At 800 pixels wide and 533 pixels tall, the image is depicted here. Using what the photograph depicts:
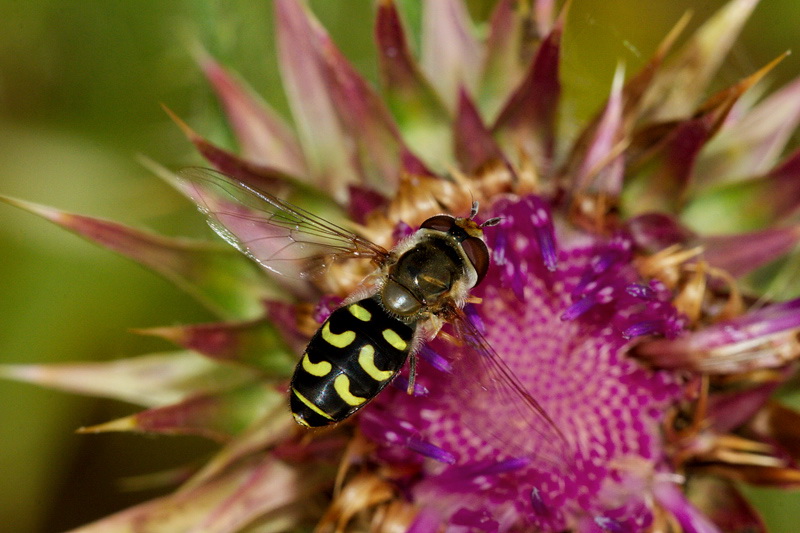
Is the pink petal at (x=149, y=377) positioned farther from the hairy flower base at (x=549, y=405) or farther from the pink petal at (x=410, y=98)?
the pink petal at (x=410, y=98)

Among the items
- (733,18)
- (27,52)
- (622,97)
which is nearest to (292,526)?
(622,97)

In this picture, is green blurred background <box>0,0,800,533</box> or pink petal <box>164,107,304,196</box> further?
green blurred background <box>0,0,800,533</box>

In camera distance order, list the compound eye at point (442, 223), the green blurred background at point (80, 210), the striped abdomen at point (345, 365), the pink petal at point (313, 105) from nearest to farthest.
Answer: the striped abdomen at point (345, 365)
the compound eye at point (442, 223)
the pink petal at point (313, 105)
the green blurred background at point (80, 210)

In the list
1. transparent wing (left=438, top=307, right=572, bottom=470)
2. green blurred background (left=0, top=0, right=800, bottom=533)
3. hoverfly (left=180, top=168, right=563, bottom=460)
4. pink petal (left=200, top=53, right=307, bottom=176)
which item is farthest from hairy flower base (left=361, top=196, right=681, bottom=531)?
green blurred background (left=0, top=0, right=800, bottom=533)

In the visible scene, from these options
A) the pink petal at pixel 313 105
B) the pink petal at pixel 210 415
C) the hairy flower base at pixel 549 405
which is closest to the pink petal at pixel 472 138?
the hairy flower base at pixel 549 405

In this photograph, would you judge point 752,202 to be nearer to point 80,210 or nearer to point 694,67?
point 694,67

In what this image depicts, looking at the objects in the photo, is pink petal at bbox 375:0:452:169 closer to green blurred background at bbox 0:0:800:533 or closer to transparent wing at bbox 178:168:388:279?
transparent wing at bbox 178:168:388:279

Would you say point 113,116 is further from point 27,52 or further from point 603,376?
point 603,376
